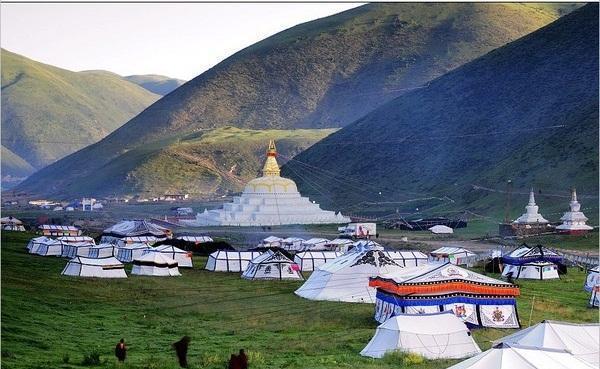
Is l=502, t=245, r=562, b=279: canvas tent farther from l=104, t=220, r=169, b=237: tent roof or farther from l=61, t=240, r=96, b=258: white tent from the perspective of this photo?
l=104, t=220, r=169, b=237: tent roof

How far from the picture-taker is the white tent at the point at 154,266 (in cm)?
4750

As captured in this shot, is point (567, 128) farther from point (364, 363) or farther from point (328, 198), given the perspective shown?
point (364, 363)

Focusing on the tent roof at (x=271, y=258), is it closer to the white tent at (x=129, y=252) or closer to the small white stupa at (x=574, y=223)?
the white tent at (x=129, y=252)

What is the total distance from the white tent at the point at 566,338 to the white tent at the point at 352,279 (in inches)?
517

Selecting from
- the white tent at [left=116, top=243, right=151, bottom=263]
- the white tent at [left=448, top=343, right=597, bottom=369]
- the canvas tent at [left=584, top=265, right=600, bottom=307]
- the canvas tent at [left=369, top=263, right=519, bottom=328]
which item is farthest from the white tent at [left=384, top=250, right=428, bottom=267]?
the white tent at [left=448, top=343, right=597, bottom=369]

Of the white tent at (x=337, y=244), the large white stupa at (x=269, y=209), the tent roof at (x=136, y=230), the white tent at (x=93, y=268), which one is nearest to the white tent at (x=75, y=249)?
the white tent at (x=93, y=268)

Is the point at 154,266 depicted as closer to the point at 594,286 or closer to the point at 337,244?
the point at 337,244

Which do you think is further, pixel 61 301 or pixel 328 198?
pixel 328 198

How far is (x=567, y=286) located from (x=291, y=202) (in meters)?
46.4

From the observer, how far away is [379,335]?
1058 inches

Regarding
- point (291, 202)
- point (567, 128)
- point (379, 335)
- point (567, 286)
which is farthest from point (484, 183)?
point (379, 335)

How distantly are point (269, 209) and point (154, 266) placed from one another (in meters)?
39.0

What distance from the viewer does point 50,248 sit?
5569 centimetres

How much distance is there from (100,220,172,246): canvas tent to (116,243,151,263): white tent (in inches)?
269
